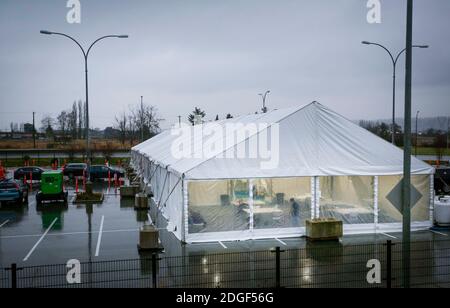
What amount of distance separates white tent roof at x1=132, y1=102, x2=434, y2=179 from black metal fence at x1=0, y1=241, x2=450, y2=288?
11.7ft

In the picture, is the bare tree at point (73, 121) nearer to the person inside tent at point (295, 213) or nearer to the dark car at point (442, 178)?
the dark car at point (442, 178)

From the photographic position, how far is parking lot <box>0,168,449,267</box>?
1509 cm

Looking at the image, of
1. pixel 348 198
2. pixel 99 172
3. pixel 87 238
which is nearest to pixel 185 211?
pixel 87 238

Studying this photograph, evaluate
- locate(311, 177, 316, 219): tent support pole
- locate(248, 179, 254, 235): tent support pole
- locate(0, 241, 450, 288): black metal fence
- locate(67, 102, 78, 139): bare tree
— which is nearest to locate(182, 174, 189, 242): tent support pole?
locate(0, 241, 450, 288): black metal fence

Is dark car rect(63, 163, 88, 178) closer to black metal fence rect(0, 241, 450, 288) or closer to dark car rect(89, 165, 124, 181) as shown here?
dark car rect(89, 165, 124, 181)

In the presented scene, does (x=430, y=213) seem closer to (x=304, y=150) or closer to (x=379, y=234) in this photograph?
(x=379, y=234)

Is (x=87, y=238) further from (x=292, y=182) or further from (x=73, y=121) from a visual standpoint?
(x=73, y=121)

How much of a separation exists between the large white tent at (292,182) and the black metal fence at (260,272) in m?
2.43

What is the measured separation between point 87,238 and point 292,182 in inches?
317

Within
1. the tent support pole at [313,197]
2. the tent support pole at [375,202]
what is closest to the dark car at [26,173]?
the tent support pole at [313,197]

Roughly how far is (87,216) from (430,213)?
15567 mm

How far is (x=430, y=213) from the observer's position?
1920 cm

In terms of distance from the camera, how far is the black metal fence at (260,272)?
11273 mm
